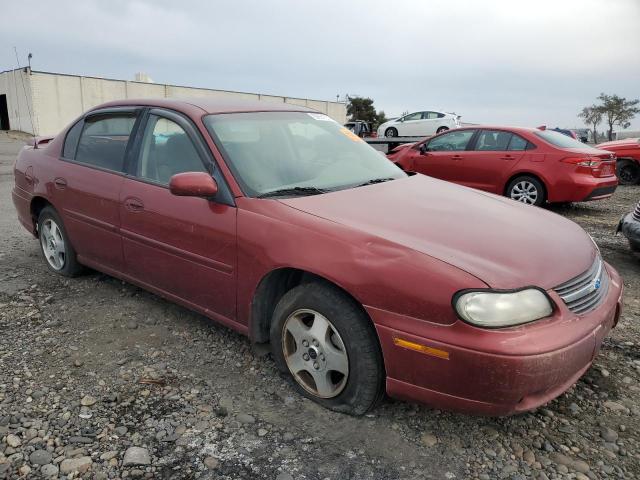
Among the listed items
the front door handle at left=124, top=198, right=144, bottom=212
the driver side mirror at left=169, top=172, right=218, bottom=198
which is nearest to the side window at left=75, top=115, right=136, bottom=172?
the front door handle at left=124, top=198, right=144, bottom=212

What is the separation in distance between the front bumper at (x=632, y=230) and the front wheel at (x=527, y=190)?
9.37 feet

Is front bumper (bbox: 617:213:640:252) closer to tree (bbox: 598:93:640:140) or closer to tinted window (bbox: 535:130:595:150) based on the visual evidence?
tinted window (bbox: 535:130:595:150)

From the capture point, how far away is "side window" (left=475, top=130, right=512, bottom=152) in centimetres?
856

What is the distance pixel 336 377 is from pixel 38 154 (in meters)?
3.47

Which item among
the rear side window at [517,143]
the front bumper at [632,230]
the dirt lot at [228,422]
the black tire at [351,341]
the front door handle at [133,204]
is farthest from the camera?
the rear side window at [517,143]

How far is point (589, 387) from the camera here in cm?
293

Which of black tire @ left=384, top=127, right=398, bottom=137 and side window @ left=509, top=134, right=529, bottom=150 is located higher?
side window @ left=509, top=134, right=529, bottom=150

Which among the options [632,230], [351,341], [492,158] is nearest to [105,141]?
[351,341]

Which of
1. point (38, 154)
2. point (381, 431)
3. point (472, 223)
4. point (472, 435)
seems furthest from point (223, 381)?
point (38, 154)

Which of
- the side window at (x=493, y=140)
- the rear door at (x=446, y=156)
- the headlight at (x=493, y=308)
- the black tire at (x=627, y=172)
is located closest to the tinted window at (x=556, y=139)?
the side window at (x=493, y=140)

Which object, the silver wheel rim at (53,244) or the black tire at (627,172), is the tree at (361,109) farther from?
the silver wheel rim at (53,244)

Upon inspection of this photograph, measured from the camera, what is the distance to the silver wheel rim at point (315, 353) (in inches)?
101

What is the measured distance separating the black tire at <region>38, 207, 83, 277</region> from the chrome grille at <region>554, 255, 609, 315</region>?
3627 mm

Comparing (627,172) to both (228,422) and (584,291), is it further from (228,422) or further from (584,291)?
(228,422)
